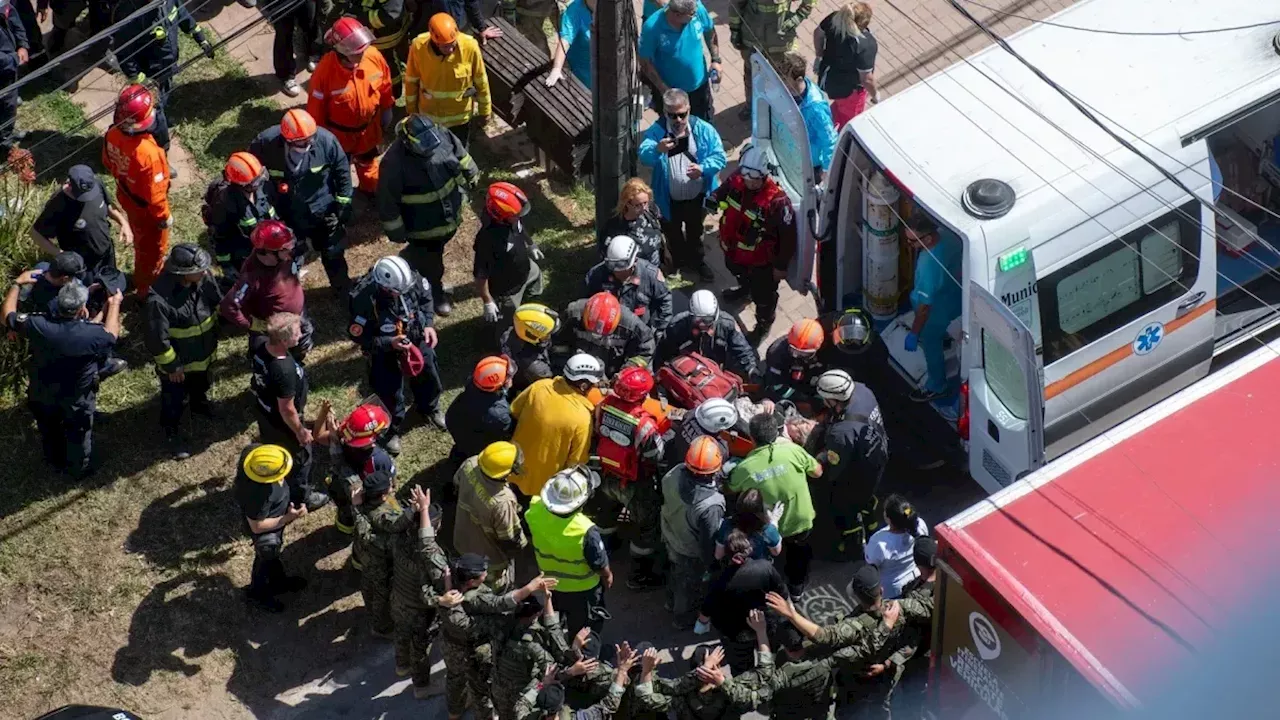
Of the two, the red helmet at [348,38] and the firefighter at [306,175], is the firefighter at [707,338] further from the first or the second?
the red helmet at [348,38]

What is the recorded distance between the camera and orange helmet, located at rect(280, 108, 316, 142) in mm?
10344

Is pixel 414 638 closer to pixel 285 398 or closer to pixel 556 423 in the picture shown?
pixel 556 423

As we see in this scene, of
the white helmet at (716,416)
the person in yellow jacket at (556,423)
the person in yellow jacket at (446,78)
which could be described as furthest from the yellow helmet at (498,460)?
the person in yellow jacket at (446,78)

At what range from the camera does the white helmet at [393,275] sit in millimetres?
9672

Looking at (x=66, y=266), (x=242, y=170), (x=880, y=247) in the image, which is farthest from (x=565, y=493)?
(x=66, y=266)

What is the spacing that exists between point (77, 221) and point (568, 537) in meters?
4.24

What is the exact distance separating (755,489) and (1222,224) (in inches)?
154

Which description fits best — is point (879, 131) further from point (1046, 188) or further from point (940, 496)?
point (940, 496)

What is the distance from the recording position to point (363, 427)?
890cm

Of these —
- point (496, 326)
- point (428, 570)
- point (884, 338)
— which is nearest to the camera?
point (428, 570)

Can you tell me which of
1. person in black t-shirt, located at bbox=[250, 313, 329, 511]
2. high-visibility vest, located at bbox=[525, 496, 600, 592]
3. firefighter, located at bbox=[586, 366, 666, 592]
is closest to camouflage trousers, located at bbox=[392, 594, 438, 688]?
high-visibility vest, located at bbox=[525, 496, 600, 592]

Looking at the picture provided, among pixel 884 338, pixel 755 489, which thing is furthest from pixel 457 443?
pixel 884 338

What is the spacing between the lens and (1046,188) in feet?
29.4

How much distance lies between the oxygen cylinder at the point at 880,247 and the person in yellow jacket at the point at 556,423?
2.03m
